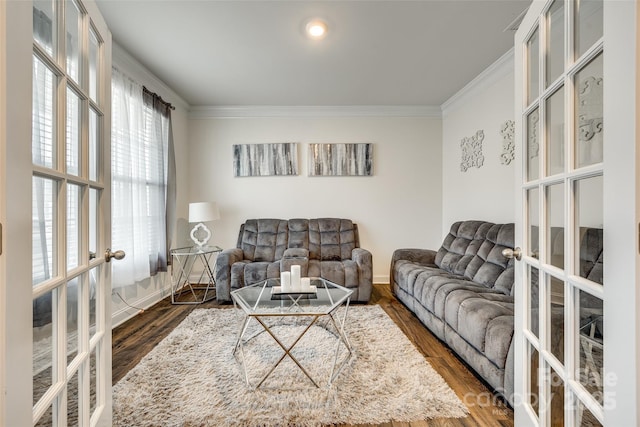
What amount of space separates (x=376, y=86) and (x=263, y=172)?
1862mm

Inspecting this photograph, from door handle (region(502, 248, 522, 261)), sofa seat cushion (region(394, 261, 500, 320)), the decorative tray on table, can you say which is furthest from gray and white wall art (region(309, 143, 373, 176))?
door handle (region(502, 248, 522, 261))

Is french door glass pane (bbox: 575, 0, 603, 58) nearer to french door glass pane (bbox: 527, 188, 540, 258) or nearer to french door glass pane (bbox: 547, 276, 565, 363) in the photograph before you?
french door glass pane (bbox: 527, 188, 540, 258)

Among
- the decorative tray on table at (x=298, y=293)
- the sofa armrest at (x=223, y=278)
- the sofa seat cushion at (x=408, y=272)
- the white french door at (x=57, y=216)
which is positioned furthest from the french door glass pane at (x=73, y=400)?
the sofa seat cushion at (x=408, y=272)

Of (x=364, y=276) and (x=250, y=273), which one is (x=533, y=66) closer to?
(x=364, y=276)

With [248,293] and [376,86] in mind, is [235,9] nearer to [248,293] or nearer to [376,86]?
[376,86]

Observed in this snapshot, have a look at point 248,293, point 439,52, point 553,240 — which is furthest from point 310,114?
point 553,240

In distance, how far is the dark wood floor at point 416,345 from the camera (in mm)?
1423

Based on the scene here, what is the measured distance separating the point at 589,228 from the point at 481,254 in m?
2.04

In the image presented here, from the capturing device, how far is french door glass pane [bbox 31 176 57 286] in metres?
0.71

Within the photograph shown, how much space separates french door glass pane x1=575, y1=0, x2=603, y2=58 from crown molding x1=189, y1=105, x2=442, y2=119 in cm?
330

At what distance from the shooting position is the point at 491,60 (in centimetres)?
275

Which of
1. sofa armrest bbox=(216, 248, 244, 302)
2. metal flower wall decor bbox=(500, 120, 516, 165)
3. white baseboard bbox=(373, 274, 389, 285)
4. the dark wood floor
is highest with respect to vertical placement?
metal flower wall decor bbox=(500, 120, 516, 165)

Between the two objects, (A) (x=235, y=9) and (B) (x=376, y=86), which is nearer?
(A) (x=235, y=9)

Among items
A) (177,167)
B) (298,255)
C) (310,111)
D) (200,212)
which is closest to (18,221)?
A: (298,255)
